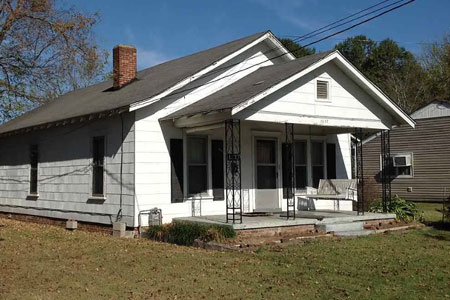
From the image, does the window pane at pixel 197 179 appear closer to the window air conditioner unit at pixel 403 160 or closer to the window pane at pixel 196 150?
the window pane at pixel 196 150

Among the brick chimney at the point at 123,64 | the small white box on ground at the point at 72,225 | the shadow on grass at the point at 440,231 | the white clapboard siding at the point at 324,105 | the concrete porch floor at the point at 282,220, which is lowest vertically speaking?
the shadow on grass at the point at 440,231

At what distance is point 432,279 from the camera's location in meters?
8.04

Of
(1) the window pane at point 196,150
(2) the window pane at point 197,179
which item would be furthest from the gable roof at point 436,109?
(2) the window pane at point 197,179

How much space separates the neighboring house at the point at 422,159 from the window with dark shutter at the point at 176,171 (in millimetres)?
12585

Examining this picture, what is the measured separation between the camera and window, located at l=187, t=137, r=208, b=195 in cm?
1411

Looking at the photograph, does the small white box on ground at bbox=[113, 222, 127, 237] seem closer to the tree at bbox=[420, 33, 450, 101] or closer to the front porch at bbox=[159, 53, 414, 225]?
the front porch at bbox=[159, 53, 414, 225]

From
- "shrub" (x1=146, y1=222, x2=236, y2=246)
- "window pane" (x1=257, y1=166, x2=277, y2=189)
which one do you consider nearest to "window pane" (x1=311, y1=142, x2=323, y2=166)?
"window pane" (x1=257, y1=166, x2=277, y2=189)

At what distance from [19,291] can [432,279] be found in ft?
20.0

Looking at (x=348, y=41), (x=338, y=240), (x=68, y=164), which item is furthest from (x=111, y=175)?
(x=348, y=41)

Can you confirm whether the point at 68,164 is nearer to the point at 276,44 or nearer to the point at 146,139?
the point at 146,139

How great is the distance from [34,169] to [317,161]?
377 inches

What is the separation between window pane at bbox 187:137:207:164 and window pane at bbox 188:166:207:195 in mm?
190

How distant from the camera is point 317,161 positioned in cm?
1702

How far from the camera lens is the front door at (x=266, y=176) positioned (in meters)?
15.2
